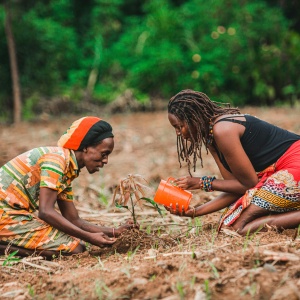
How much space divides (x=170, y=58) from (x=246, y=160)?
9.92 metres

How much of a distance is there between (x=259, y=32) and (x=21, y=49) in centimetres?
633

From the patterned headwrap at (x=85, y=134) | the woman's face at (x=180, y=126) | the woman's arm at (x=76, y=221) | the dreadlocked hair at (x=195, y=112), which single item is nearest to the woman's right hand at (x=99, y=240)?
the woman's arm at (x=76, y=221)

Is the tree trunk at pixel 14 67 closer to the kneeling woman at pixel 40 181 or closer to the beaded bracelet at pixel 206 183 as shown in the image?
the kneeling woman at pixel 40 181

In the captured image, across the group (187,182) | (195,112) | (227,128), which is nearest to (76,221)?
(187,182)

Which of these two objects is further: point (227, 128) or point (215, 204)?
point (215, 204)

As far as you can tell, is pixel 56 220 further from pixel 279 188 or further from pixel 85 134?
pixel 279 188

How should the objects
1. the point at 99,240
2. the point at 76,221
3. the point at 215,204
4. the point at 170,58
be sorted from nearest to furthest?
the point at 99,240 → the point at 76,221 → the point at 215,204 → the point at 170,58

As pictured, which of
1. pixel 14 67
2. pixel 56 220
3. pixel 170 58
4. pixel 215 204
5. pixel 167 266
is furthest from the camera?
pixel 170 58

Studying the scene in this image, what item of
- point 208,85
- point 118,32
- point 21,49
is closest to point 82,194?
point 21,49

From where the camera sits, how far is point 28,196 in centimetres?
376

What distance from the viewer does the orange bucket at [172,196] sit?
381cm

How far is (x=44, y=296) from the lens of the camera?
9.18 feet

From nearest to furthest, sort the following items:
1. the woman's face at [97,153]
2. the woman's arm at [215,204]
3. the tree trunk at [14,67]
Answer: the woman's face at [97,153] < the woman's arm at [215,204] < the tree trunk at [14,67]

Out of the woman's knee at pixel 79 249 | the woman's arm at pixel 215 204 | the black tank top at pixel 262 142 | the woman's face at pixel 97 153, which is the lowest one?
the woman's knee at pixel 79 249
